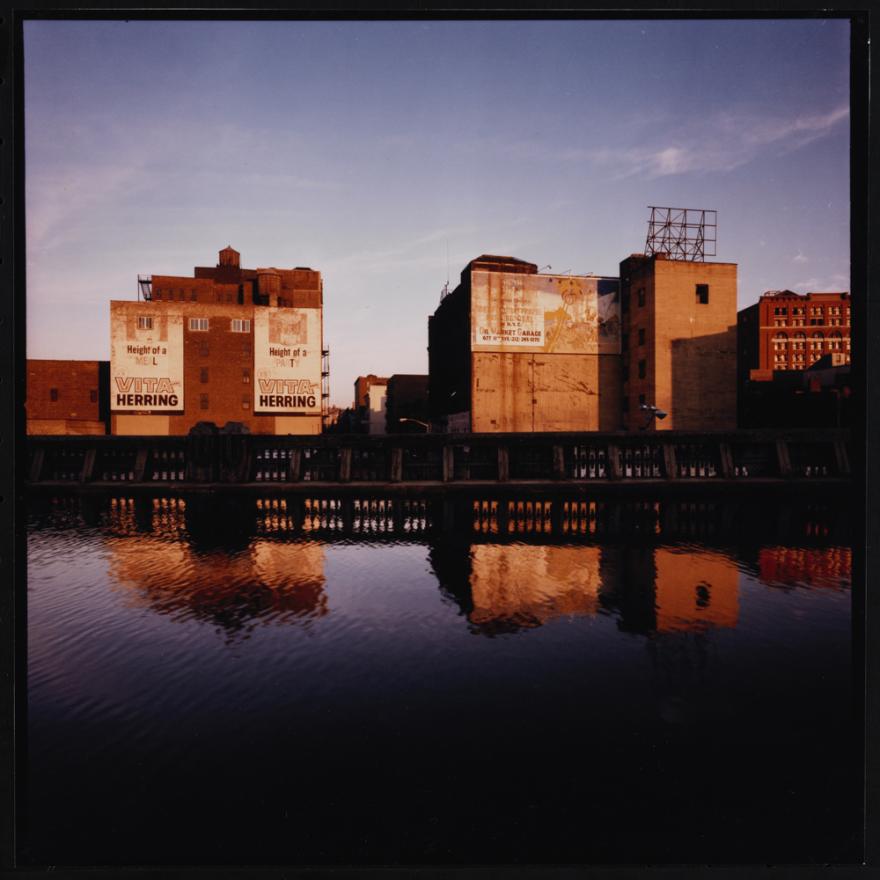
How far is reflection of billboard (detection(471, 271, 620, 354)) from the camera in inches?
1476

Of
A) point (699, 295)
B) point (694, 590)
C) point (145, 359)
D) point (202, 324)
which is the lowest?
point (694, 590)

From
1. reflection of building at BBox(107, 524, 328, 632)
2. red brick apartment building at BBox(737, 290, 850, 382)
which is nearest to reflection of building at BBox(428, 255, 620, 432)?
reflection of building at BBox(107, 524, 328, 632)

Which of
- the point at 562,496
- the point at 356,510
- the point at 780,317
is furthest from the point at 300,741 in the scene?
the point at 780,317

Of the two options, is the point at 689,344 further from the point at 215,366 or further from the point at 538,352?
the point at 215,366

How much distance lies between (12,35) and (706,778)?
5356 mm

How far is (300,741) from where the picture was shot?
3354 mm

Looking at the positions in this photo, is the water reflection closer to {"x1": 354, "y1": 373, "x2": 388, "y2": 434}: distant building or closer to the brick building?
the brick building

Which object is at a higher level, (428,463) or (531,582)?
(428,463)

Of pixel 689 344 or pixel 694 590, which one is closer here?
pixel 694 590

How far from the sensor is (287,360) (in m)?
47.9

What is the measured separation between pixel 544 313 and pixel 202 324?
32622mm

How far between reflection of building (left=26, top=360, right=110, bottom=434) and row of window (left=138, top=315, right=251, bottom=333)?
6.72 m

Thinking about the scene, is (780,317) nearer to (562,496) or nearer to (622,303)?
(622,303)

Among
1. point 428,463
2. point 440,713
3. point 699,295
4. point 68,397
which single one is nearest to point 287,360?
point 68,397
